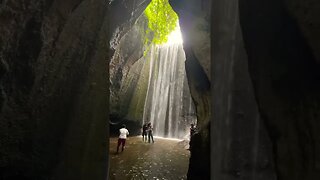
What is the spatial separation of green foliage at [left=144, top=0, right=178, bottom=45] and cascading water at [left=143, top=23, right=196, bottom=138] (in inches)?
115

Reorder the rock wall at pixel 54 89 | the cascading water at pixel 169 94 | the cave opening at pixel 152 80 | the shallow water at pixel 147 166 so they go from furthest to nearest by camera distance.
Answer: the cascading water at pixel 169 94, the cave opening at pixel 152 80, the shallow water at pixel 147 166, the rock wall at pixel 54 89

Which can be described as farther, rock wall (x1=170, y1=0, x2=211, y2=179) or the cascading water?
the cascading water

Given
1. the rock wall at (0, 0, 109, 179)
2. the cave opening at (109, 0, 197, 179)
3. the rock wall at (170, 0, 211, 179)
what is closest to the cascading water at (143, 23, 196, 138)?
the cave opening at (109, 0, 197, 179)

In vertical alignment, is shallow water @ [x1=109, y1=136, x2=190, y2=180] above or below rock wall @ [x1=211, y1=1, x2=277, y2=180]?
below

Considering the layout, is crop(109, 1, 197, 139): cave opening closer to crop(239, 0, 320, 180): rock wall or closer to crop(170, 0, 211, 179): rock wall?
crop(170, 0, 211, 179): rock wall

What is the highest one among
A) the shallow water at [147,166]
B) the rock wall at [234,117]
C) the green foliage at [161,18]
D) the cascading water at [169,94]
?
the green foliage at [161,18]

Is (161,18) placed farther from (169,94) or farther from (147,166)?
(147,166)

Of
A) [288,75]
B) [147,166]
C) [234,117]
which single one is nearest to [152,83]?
[147,166]

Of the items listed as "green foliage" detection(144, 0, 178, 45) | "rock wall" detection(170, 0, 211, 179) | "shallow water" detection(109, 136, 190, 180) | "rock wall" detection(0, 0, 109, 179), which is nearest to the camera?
"rock wall" detection(0, 0, 109, 179)

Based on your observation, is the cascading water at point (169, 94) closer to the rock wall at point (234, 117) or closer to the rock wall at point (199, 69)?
the rock wall at point (199, 69)

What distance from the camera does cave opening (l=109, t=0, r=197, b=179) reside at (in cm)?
2139

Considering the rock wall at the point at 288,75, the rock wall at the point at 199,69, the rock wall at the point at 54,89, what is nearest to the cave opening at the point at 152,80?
the rock wall at the point at 199,69

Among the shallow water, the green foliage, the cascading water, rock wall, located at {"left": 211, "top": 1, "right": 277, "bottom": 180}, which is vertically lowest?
the shallow water

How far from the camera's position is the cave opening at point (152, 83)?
70.2 ft
